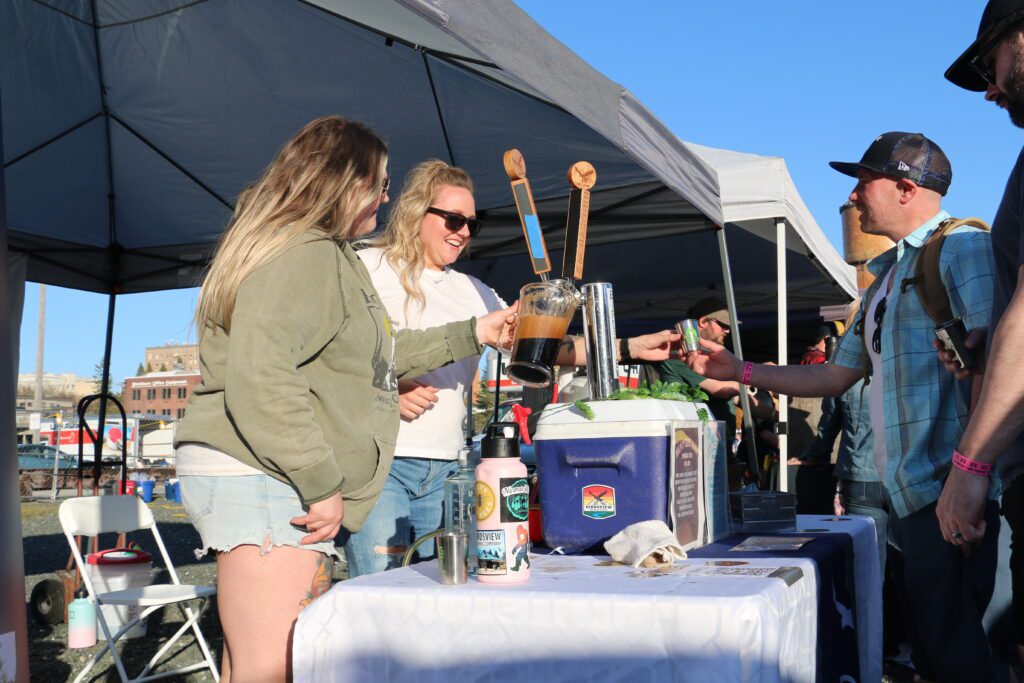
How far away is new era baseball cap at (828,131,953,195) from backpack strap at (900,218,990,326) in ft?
0.84

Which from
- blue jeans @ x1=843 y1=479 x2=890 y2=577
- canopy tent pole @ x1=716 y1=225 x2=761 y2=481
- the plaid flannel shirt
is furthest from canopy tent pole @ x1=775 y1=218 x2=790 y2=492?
the plaid flannel shirt

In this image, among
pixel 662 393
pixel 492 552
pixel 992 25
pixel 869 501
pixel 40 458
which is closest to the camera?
pixel 492 552

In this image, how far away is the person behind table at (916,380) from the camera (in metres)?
2.01

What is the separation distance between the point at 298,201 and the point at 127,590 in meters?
2.95

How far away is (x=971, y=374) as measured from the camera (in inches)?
66.4

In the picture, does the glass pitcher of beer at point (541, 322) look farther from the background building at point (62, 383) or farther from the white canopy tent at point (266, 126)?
the background building at point (62, 383)

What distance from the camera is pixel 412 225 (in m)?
2.39

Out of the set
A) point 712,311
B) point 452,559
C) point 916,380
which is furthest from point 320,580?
point 712,311

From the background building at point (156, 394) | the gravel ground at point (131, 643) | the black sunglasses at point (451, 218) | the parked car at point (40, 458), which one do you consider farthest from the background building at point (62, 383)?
the black sunglasses at point (451, 218)

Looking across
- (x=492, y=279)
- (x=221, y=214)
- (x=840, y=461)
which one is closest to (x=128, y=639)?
(x=221, y=214)

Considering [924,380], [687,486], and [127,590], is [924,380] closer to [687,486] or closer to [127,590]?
[687,486]

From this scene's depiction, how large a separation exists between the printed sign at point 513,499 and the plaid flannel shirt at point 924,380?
120 centimetres

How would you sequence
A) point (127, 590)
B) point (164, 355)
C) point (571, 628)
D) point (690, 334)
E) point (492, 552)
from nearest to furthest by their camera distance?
point (571, 628)
point (492, 552)
point (690, 334)
point (127, 590)
point (164, 355)

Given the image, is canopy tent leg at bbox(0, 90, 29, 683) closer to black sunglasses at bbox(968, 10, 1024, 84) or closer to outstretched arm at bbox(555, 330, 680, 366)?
outstretched arm at bbox(555, 330, 680, 366)
